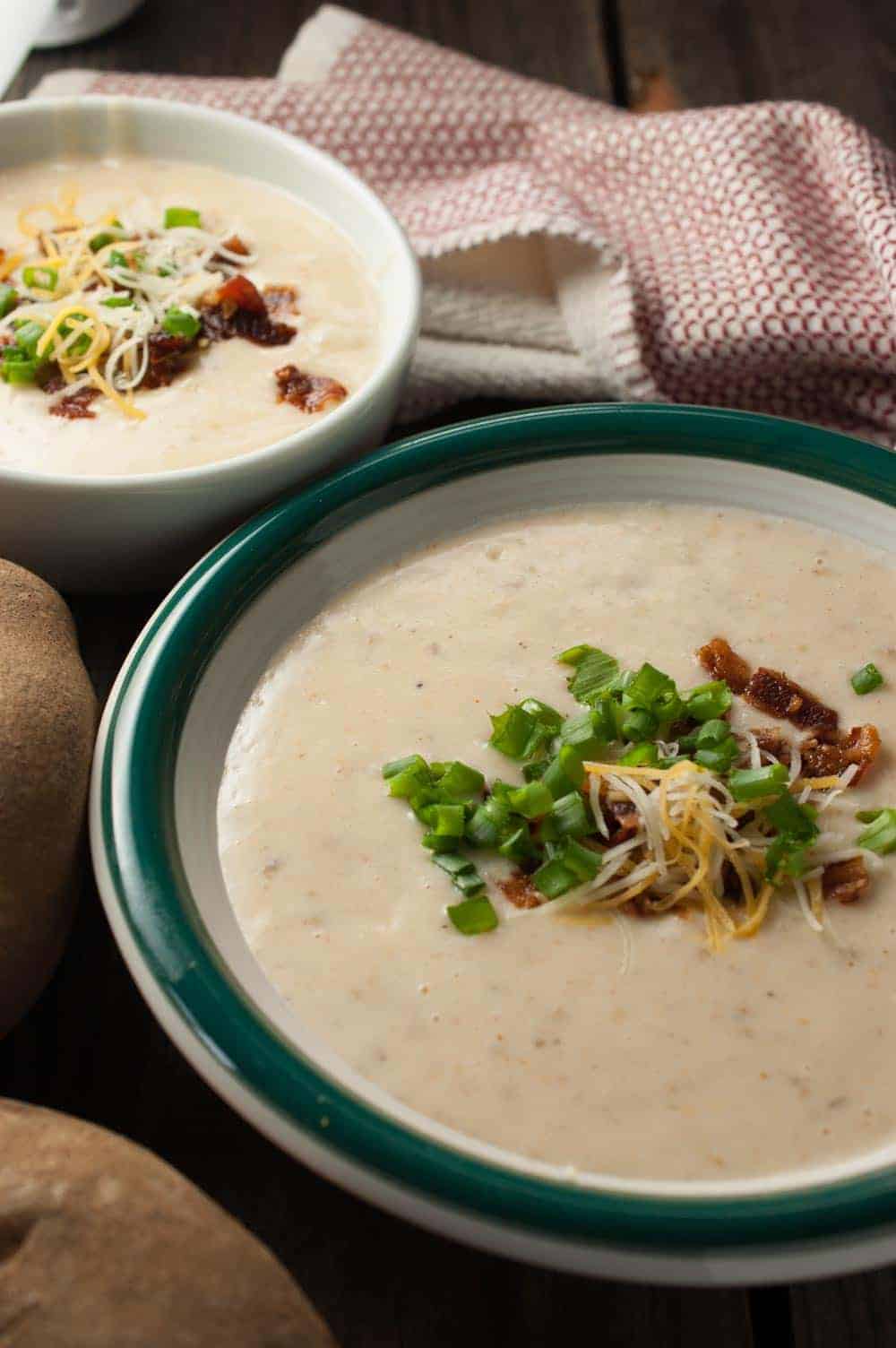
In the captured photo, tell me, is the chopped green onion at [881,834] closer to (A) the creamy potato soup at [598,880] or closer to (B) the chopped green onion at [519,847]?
(A) the creamy potato soup at [598,880]

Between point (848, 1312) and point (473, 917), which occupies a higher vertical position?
point (473, 917)

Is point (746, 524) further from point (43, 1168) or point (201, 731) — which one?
point (43, 1168)

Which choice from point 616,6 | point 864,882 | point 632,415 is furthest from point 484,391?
point 616,6

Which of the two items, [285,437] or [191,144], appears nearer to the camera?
[285,437]

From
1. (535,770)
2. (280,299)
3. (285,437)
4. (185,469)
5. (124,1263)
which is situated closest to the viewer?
(124,1263)

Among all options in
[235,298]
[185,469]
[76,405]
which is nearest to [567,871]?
[185,469]

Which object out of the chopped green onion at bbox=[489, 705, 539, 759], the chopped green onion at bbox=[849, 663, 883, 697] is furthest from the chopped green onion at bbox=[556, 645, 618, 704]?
the chopped green onion at bbox=[849, 663, 883, 697]

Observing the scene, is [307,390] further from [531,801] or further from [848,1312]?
[848,1312]

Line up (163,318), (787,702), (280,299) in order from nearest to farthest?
(787,702), (163,318), (280,299)
